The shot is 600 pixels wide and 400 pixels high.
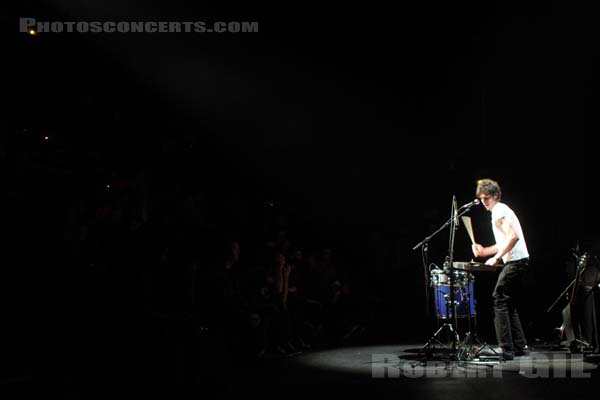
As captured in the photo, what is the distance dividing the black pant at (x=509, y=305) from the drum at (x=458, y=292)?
667 mm

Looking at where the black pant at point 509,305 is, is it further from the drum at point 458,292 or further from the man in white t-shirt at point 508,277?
the drum at point 458,292

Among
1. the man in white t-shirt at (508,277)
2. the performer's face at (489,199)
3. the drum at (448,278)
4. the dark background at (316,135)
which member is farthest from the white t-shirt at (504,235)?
the dark background at (316,135)

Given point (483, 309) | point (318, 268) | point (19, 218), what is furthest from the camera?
point (483, 309)

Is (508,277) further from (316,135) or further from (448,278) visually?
(316,135)

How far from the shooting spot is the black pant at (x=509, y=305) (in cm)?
516

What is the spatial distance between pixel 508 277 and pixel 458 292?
0.82 metres

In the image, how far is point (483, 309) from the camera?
31.3 ft

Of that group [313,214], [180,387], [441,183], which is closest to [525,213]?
[441,183]

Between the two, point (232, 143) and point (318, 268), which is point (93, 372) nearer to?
point (318, 268)

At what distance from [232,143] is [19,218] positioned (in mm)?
5765

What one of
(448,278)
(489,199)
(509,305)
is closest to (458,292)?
(448,278)

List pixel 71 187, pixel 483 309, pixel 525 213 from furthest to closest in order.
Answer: pixel 525 213, pixel 483 309, pixel 71 187

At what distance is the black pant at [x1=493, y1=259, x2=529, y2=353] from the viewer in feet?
16.9

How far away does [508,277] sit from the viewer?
5227mm
